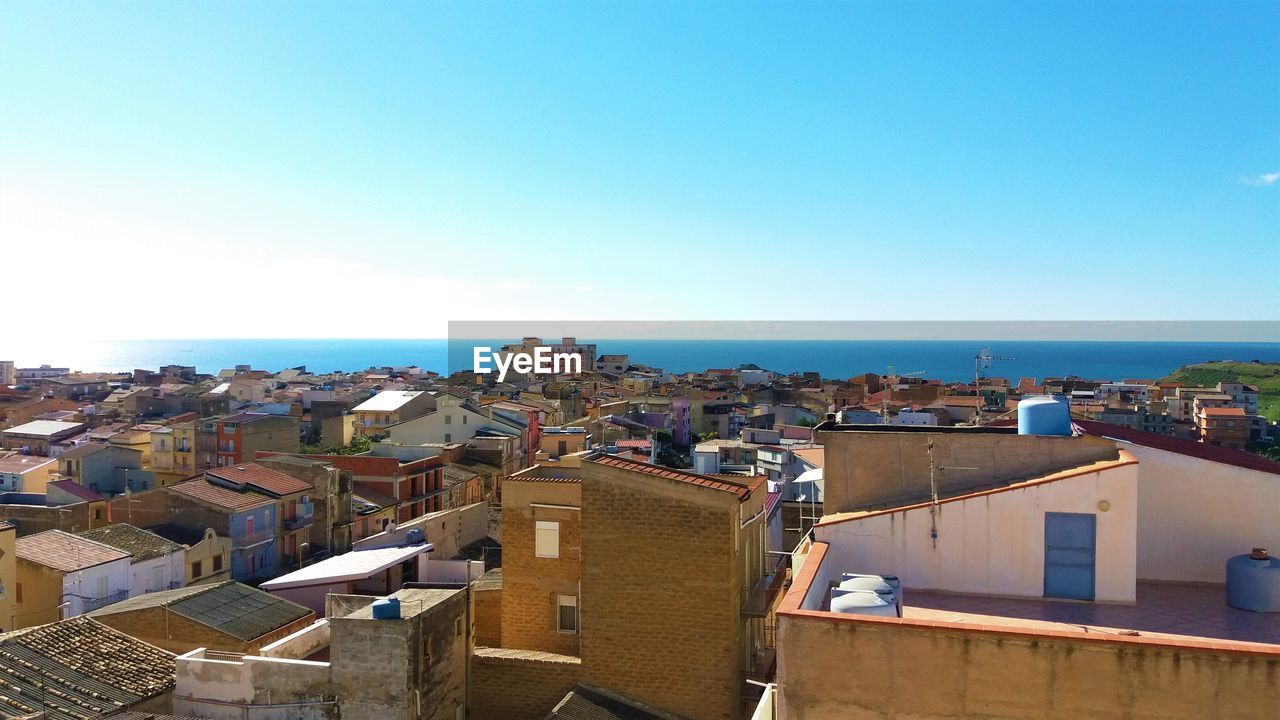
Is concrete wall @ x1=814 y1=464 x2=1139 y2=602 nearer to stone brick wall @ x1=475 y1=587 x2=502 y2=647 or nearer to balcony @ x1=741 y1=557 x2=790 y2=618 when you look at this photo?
balcony @ x1=741 y1=557 x2=790 y2=618

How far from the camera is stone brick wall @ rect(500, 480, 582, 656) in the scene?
52.1ft

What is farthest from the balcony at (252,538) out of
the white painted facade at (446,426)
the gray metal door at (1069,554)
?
the gray metal door at (1069,554)

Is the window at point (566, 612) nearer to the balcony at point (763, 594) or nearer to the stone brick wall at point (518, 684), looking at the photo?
Answer: the stone brick wall at point (518, 684)

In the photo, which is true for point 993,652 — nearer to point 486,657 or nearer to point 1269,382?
point 486,657

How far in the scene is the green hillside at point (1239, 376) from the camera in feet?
453

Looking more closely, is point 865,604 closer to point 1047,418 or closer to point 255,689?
point 1047,418

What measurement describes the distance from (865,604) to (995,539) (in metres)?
2.26

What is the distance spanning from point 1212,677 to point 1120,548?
2220 millimetres

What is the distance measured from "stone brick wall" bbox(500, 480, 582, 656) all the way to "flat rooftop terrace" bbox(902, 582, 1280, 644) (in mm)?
8078

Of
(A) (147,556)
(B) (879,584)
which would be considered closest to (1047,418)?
(B) (879,584)

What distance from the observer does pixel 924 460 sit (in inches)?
400

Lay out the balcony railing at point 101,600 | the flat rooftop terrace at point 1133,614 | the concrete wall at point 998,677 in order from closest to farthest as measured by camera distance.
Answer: the concrete wall at point 998,677, the flat rooftop terrace at point 1133,614, the balcony railing at point 101,600

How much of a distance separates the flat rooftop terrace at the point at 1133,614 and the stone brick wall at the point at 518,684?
7.38 metres

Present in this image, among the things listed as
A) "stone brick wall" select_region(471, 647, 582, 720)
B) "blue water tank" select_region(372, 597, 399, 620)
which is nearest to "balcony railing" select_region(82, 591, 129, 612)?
"stone brick wall" select_region(471, 647, 582, 720)
